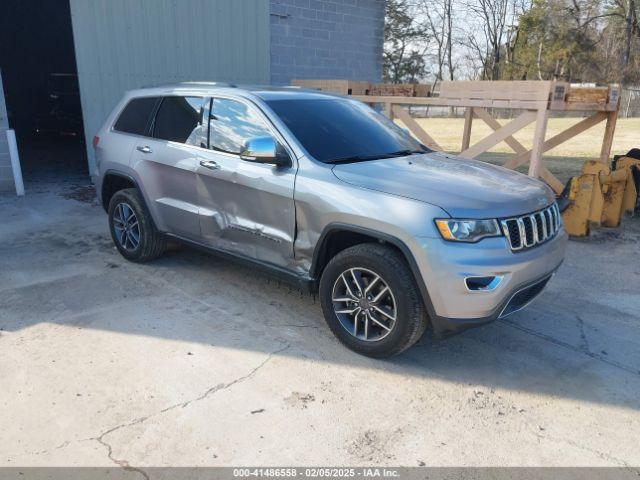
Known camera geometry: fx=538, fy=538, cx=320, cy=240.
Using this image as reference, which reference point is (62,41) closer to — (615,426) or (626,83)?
(615,426)

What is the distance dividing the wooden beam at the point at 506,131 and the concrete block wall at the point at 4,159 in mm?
7078

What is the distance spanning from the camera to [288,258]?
405 centimetres

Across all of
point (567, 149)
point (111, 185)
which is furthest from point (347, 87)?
point (567, 149)

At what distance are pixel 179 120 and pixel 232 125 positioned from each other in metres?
0.75

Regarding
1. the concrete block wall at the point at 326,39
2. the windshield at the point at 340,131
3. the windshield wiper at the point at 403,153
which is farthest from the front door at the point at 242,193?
the concrete block wall at the point at 326,39

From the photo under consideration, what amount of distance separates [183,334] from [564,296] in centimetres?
342

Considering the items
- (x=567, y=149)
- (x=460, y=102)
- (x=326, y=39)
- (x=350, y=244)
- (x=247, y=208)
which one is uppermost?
(x=326, y=39)

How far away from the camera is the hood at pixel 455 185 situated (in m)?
3.31

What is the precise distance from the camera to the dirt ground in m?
2.87

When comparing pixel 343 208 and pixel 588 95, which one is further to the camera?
pixel 588 95

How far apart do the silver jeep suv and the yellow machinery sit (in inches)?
121

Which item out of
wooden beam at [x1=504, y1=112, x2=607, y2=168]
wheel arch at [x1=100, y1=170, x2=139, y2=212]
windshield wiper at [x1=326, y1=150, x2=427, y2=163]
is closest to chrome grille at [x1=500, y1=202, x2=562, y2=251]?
windshield wiper at [x1=326, y1=150, x2=427, y2=163]

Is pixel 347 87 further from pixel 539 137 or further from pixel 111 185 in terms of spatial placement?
pixel 111 185

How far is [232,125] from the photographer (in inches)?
174
